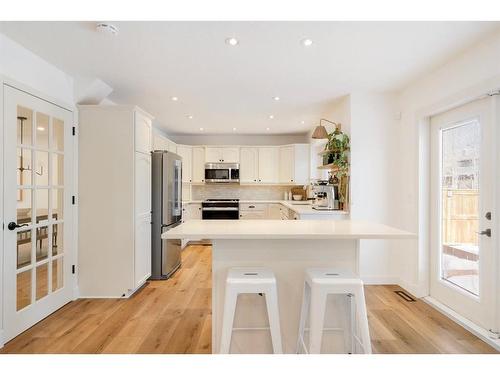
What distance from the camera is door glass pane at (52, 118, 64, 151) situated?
297 centimetres

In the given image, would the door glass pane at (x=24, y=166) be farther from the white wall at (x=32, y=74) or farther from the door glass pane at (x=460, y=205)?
the door glass pane at (x=460, y=205)

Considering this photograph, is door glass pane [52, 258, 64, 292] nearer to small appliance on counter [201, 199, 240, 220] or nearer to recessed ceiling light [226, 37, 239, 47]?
recessed ceiling light [226, 37, 239, 47]

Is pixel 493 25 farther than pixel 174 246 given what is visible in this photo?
No

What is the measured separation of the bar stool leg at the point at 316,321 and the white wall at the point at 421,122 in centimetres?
211

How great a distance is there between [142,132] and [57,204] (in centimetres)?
120

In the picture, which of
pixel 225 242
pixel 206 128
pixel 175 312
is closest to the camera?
pixel 225 242

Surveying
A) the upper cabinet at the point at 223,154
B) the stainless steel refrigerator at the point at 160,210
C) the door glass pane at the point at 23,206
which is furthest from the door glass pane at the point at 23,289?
the upper cabinet at the point at 223,154

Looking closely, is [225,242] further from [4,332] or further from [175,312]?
[4,332]

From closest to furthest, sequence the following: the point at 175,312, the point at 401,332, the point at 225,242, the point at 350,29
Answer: the point at 225,242 → the point at 350,29 → the point at 401,332 → the point at 175,312

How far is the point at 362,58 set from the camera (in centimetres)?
279

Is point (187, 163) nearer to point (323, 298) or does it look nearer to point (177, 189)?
point (177, 189)

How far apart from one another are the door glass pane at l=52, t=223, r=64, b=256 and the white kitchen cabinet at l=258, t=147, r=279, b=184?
415 cm

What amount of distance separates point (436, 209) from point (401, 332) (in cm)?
140

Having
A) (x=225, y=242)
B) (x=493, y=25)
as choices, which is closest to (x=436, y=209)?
(x=493, y=25)
